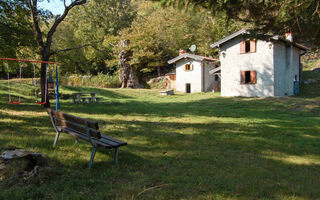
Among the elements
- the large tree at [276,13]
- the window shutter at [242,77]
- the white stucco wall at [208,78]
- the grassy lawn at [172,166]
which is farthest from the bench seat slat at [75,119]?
the white stucco wall at [208,78]

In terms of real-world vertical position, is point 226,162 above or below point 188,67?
below

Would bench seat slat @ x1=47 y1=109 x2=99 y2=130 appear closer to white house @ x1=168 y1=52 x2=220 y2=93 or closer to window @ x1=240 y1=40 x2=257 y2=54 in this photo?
window @ x1=240 y1=40 x2=257 y2=54

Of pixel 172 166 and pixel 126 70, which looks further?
pixel 126 70

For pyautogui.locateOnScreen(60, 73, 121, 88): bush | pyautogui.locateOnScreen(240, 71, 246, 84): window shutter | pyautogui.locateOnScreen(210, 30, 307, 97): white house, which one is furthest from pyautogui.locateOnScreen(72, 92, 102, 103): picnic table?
pyautogui.locateOnScreen(60, 73, 121, 88): bush

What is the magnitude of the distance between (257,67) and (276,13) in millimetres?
15473

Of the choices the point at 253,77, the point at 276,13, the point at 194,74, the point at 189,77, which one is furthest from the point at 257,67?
the point at 276,13

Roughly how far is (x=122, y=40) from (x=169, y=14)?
Answer: 10711mm

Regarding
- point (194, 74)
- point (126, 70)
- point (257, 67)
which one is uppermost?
point (126, 70)

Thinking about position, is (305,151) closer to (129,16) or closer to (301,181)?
(301,181)

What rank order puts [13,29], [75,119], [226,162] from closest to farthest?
[75,119] < [226,162] < [13,29]

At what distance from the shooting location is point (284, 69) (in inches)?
841

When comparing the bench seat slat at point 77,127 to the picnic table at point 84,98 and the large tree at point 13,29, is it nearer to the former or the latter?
the large tree at point 13,29

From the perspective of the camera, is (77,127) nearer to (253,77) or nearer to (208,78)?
(253,77)

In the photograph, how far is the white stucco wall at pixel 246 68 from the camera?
792 inches
